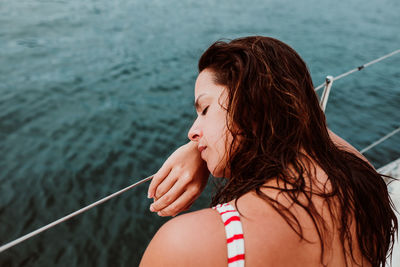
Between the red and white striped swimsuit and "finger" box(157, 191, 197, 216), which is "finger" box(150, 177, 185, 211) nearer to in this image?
"finger" box(157, 191, 197, 216)

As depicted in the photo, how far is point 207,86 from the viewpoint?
136cm

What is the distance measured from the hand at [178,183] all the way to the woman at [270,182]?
0.01 meters

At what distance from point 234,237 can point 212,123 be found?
1.75 ft

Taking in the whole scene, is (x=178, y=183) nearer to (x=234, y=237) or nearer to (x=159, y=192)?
(x=159, y=192)

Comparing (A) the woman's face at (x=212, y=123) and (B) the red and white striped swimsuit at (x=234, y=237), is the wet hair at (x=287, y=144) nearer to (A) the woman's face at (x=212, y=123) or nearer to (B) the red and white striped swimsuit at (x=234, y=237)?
(A) the woman's face at (x=212, y=123)

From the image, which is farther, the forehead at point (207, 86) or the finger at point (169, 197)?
the finger at point (169, 197)

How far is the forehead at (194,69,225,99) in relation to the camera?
1.32 metres

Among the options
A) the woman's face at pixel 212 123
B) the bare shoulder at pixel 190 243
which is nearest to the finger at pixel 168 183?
the woman's face at pixel 212 123

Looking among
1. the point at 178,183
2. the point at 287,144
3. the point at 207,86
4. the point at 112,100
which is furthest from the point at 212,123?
the point at 112,100

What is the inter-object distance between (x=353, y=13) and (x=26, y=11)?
14.9m

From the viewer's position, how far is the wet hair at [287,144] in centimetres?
115

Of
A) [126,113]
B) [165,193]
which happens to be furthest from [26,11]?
[165,193]

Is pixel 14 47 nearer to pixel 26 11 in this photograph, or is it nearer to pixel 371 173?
pixel 26 11

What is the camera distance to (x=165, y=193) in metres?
1.57
